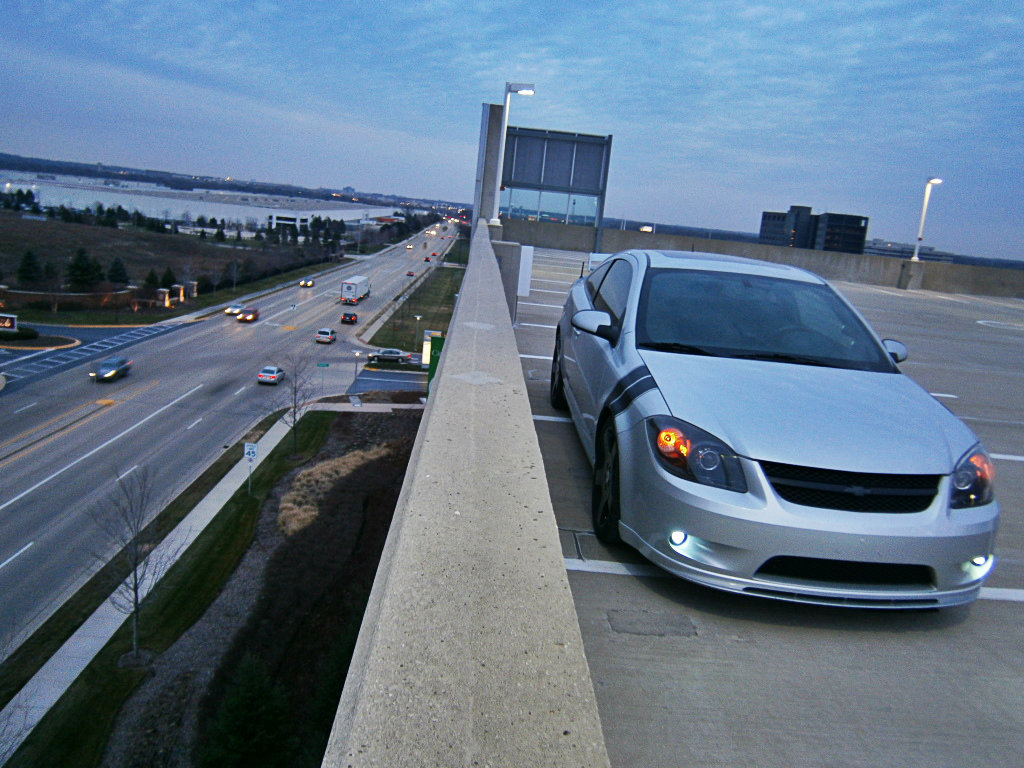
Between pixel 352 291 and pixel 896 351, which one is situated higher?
pixel 896 351

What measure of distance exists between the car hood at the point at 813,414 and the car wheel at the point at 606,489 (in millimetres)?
404

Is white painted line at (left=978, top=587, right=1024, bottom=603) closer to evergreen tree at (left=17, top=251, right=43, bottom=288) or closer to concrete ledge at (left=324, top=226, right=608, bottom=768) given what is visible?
concrete ledge at (left=324, top=226, right=608, bottom=768)

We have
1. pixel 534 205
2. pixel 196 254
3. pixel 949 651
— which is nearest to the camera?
pixel 949 651

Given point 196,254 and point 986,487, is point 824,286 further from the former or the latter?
point 196,254

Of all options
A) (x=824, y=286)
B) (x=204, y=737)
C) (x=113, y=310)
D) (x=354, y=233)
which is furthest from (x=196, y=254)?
(x=824, y=286)

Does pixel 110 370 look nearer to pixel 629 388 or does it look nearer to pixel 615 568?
pixel 629 388

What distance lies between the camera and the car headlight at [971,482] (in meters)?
2.89

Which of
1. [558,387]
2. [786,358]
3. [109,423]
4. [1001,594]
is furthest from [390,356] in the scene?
[1001,594]

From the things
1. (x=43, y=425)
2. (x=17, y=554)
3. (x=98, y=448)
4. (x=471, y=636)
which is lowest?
(x=17, y=554)

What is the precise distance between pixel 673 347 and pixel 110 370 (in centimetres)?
3431

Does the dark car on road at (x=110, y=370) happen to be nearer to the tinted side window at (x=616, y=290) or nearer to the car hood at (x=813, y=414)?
the tinted side window at (x=616, y=290)

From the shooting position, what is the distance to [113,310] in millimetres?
50969

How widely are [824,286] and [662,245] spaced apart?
1357 centimetres

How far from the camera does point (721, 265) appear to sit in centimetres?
466
